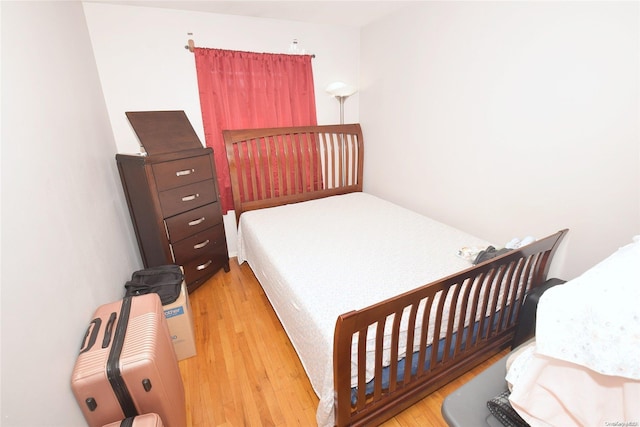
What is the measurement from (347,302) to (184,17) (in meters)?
2.70

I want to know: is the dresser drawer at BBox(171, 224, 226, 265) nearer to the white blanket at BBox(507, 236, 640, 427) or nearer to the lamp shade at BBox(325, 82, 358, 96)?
the lamp shade at BBox(325, 82, 358, 96)

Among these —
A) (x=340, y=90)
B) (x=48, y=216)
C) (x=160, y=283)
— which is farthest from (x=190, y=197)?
(x=340, y=90)

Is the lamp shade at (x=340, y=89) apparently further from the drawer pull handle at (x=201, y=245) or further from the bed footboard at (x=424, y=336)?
the bed footboard at (x=424, y=336)

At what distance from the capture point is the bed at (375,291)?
3.77 ft

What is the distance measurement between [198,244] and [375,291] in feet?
5.35

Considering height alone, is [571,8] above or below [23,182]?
above

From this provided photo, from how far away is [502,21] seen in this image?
1747mm

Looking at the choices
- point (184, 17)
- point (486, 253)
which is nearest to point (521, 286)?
point (486, 253)

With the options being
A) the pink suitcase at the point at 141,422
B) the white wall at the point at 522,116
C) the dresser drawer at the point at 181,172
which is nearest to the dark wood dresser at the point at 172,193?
the dresser drawer at the point at 181,172

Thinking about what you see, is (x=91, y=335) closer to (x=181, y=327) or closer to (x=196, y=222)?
(x=181, y=327)

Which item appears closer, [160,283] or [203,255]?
[160,283]

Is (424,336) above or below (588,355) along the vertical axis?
below

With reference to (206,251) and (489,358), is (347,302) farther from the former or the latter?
(206,251)

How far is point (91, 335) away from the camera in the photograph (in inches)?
47.8
